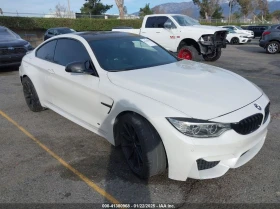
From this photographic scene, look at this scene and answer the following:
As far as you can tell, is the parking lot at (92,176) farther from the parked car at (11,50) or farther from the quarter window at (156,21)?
the quarter window at (156,21)

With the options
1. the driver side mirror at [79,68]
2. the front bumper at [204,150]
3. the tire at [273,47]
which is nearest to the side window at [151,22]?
the tire at [273,47]

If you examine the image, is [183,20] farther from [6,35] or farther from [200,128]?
[200,128]

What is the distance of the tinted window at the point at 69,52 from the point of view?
3760 millimetres

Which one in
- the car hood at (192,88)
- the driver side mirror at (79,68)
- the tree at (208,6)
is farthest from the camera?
the tree at (208,6)

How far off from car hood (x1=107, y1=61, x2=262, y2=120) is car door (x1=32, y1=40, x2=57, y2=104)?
1561 mm

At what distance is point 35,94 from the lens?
4.83m

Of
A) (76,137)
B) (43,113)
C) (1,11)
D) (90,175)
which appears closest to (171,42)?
(43,113)

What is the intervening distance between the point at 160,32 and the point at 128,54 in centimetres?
746

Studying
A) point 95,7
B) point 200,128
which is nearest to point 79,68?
point 200,128

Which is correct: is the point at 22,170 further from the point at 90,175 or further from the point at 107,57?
the point at 107,57

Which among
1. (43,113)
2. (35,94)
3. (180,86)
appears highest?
(180,86)

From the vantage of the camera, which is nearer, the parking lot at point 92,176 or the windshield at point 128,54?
the parking lot at point 92,176

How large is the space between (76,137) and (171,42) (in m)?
7.55

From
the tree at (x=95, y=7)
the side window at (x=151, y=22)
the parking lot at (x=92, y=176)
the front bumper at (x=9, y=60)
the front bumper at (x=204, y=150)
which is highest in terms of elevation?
the tree at (x=95, y=7)
